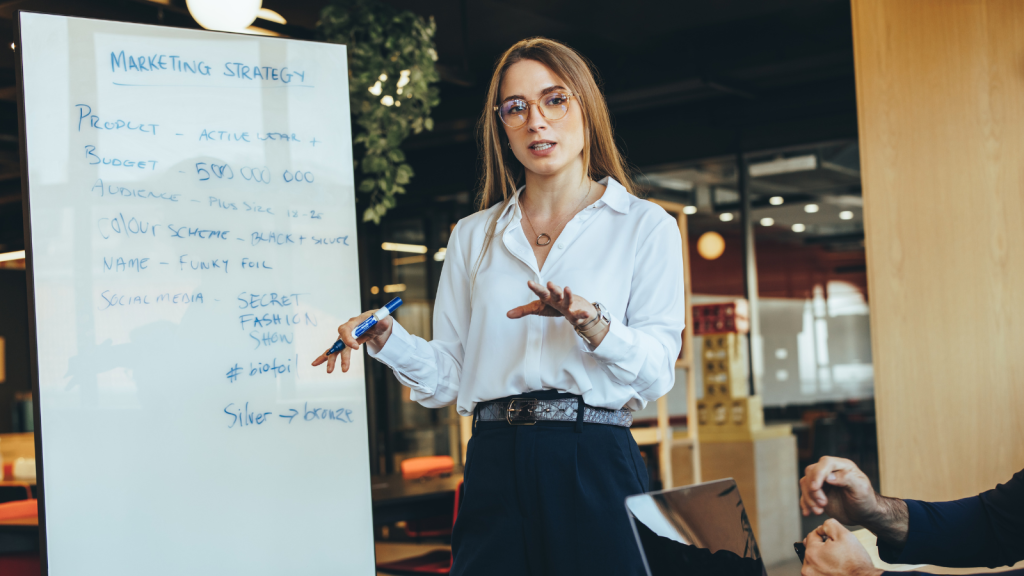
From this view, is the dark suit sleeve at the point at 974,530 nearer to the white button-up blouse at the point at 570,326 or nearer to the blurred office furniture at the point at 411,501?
the white button-up blouse at the point at 570,326

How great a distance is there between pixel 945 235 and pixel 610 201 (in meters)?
1.50

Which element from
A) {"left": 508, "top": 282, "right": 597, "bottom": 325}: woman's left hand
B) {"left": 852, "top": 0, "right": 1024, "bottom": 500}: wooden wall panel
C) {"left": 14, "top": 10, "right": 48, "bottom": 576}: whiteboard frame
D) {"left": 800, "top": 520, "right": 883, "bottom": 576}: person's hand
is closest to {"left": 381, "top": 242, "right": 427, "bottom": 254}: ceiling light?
{"left": 852, "top": 0, "right": 1024, "bottom": 500}: wooden wall panel

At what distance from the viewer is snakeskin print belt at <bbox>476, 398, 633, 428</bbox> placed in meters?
1.48

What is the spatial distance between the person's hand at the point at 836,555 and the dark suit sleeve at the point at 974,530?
1.09 feet

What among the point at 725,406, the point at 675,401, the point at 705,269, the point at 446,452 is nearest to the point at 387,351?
the point at 725,406

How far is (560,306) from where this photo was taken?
1.31 metres

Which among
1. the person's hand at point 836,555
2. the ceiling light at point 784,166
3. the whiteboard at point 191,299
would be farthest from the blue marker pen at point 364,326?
the ceiling light at point 784,166

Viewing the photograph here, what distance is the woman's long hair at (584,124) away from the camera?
1614mm

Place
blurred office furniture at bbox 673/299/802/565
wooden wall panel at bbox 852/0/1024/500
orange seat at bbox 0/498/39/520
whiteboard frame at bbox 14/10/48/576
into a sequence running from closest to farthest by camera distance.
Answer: whiteboard frame at bbox 14/10/48/576 → wooden wall panel at bbox 852/0/1024/500 → orange seat at bbox 0/498/39/520 → blurred office furniture at bbox 673/299/802/565

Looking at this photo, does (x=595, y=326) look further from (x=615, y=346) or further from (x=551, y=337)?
(x=551, y=337)

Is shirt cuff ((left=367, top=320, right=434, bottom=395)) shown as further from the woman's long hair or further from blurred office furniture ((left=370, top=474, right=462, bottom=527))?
blurred office furniture ((left=370, top=474, right=462, bottom=527))

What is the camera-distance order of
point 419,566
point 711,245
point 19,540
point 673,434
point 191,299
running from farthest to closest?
1. point 711,245
2. point 673,434
3. point 419,566
4. point 19,540
5. point 191,299

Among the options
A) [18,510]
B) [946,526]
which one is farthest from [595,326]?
[18,510]

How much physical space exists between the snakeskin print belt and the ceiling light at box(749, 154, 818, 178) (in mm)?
5373
